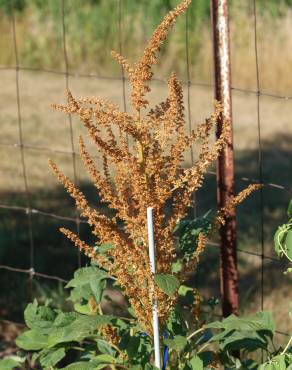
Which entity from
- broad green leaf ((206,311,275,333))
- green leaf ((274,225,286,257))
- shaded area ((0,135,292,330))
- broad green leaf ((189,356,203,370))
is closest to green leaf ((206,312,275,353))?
broad green leaf ((206,311,275,333))

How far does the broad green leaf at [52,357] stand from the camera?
3746 mm

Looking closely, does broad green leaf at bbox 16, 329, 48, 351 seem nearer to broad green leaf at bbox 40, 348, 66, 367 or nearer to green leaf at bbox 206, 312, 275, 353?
broad green leaf at bbox 40, 348, 66, 367

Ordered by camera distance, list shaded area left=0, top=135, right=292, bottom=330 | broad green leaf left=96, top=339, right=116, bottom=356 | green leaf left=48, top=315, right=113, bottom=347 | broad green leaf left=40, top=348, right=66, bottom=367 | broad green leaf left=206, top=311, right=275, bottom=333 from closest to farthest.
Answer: green leaf left=48, top=315, right=113, bottom=347 → broad green leaf left=206, top=311, right=275, bottom=333 → broad green leaf left=40, top=348, right=66, bottom=367 → broad green leaf left=96, top=339, right=116, bottom=356 → shaded area left=0, top=135, right=292, bottom=330

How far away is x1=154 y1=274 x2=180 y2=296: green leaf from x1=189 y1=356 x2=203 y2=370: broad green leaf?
31 centimetres

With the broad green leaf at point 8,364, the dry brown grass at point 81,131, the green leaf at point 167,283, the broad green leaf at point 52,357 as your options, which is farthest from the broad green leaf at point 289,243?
the dry brown grass at point 81,131

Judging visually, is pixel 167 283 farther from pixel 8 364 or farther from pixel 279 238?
pixel 8 364

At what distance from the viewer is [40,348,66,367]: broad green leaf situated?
3.75 m

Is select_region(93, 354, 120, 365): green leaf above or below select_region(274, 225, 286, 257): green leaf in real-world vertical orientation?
below

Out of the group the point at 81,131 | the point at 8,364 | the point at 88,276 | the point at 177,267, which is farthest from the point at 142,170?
the point at 81,131

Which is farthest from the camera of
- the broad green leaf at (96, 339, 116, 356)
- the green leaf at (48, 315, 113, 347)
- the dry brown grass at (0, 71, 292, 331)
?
the dry brown grass at (0, 71, 292, 331)

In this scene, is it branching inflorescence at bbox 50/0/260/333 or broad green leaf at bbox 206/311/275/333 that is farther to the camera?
broad green leaf at bbox 206/311/275/333

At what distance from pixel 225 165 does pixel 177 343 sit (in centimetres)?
89

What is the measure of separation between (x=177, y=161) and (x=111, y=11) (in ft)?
30.5

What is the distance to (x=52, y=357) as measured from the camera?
3.78 meters
